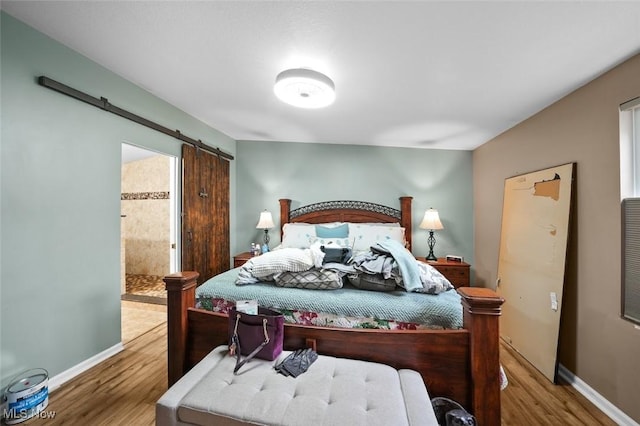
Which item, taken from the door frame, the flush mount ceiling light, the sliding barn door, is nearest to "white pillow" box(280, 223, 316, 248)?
the sliding barn door

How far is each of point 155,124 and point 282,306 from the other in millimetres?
2174

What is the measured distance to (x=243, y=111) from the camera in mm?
2662

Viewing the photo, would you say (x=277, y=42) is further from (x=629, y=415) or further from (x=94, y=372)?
(x=629, y=415)

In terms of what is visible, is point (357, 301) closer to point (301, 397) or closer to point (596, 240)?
point (301, 397)

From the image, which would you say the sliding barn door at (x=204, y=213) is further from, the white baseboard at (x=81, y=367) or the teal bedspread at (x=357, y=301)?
the teal bedspread at (x=357, y=301)

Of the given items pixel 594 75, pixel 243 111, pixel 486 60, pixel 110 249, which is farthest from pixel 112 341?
pixel 594 75

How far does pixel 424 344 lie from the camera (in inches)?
53.9

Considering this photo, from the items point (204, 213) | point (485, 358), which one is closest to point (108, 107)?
point (204, 213)

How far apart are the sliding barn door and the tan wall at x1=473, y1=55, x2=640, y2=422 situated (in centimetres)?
366

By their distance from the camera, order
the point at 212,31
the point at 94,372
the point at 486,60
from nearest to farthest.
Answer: the point at 212,31 < the point at 486,60 < the point at 94,372

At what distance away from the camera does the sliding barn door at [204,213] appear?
9.28ft

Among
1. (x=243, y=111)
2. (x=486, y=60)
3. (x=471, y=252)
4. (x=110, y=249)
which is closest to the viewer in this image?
(x=486, y=60)

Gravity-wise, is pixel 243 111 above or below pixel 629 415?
above

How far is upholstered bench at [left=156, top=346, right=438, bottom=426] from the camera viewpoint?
100 cm
